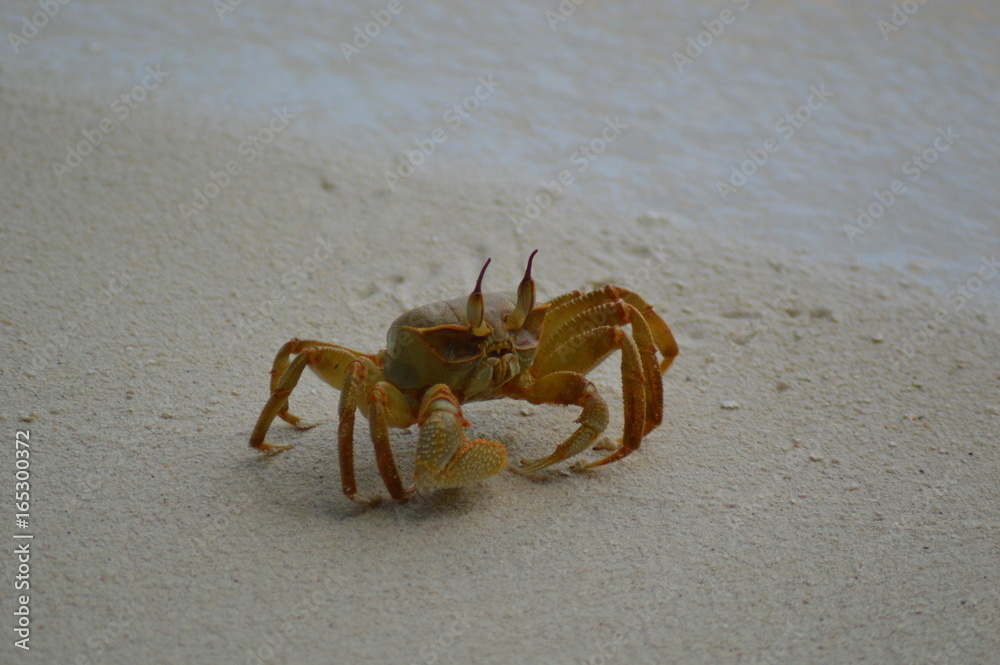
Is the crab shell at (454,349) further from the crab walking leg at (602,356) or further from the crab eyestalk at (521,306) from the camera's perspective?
the crab walking leg at (602,356)

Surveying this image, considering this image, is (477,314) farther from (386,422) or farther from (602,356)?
(602,356)

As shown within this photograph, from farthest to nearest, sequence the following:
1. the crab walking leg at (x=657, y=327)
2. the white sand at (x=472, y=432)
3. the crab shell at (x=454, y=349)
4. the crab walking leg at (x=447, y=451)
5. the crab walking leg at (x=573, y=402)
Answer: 1. the crab walking leg at (x=657, y=327)
2. the crab walking leg at (x=573, y=402)
3. the crab shell at (x=454, y=349)
4. the crab walking leg at (x=447, y=451)
5. the white sand at (x=472, y=432)

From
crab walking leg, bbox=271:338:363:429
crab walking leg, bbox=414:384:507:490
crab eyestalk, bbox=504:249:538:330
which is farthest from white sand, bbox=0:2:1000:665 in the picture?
crab eyestalk, bbox=504:249:538:330

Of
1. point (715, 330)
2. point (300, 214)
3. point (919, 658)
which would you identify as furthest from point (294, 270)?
point (919, 658)

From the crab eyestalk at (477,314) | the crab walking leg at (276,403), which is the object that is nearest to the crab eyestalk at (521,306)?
the crab eyestalk at (477,314)

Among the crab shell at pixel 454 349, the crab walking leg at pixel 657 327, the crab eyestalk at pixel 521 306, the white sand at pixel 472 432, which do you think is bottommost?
the white sand at pixel 472 432

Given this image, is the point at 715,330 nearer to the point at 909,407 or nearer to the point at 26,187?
the point at 909,407

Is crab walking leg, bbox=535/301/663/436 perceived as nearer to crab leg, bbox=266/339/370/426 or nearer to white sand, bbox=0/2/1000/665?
white sand, bbox=0/2/1000/665

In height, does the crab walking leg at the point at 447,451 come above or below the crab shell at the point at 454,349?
below
